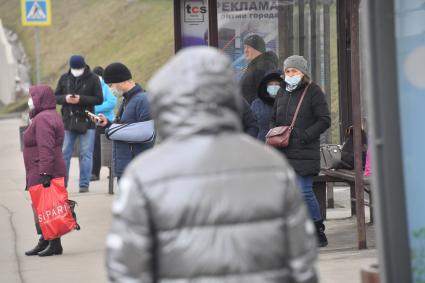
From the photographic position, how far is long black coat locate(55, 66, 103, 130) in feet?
43.2

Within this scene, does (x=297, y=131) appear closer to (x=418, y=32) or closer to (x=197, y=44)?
(x=197, y=44)

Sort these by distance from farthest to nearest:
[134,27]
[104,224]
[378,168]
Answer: [134,27] → [104,224] → [378,168]

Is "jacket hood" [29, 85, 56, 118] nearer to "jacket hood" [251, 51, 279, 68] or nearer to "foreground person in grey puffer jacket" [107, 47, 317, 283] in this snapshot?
"jacket hood" [251, 51, 279, 68]

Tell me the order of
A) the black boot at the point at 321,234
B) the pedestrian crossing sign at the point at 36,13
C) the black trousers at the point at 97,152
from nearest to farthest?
the black boot at the point at 321,234 → the black trousers at the point at 97,152 → the pedestrian crossing sign at the point at 36,13

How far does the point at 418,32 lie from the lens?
17.7 feet

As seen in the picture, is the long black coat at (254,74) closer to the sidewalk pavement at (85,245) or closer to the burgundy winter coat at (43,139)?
the sidewalk pavement at (85,245)

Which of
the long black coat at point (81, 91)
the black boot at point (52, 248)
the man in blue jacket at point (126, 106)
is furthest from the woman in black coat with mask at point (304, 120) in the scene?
the long black coat at point (81, 91)

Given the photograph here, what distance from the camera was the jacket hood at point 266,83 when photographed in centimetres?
924

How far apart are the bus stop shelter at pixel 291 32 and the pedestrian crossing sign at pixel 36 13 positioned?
323 inches

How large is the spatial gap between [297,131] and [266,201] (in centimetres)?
520

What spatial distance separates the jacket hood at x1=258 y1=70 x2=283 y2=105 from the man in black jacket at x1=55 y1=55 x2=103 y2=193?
4279 mm

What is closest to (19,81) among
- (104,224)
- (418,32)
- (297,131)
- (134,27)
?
(134,27)

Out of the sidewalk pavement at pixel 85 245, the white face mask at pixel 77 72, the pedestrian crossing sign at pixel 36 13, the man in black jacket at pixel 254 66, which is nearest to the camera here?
the sidewalk pavement at pixel 85 245

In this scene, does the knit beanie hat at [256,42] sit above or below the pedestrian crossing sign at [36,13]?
below
